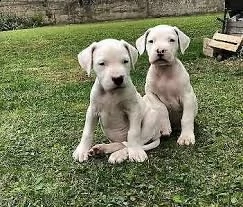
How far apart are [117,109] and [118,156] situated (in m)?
0.45

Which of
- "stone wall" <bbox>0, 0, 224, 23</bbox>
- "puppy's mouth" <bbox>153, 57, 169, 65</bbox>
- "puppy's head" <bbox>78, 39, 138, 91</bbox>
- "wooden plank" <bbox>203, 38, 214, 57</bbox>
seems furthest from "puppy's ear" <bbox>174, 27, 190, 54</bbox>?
"stone wall" <bbox>0, 0, 224, 23</bbox>

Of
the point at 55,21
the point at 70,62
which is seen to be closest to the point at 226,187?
the point at 70,62

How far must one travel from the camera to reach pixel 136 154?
4988 millimetres

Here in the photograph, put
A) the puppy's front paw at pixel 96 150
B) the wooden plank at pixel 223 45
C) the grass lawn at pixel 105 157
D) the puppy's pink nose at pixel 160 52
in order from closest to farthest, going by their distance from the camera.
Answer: the grass lawn at pixel 105 157
the puppy's front paw at pixel 96 150
the puppy's pink nose at pixel 160 52
the wooden plank at pixel 223 45

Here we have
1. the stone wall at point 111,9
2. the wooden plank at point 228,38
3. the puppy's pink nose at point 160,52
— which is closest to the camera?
the puppy's pink nose at point 160,52

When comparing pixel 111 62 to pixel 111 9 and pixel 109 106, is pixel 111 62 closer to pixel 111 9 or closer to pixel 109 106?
pixel 109 106

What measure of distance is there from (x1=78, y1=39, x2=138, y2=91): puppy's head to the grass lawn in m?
0.77

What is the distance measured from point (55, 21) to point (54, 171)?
Answer: 21.4 m

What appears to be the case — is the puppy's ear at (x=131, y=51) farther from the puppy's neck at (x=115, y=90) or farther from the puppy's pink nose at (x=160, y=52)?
the puppy's pink nose at (x=160, y=52)

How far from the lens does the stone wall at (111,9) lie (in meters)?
25.5

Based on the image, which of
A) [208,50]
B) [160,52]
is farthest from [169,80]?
[208,50]

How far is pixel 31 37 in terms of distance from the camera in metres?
18.9

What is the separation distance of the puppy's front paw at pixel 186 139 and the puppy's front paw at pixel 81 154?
0.97 meters

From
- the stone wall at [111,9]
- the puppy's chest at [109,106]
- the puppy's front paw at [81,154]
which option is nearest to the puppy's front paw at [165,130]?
the puppy's chest at [109,106]
